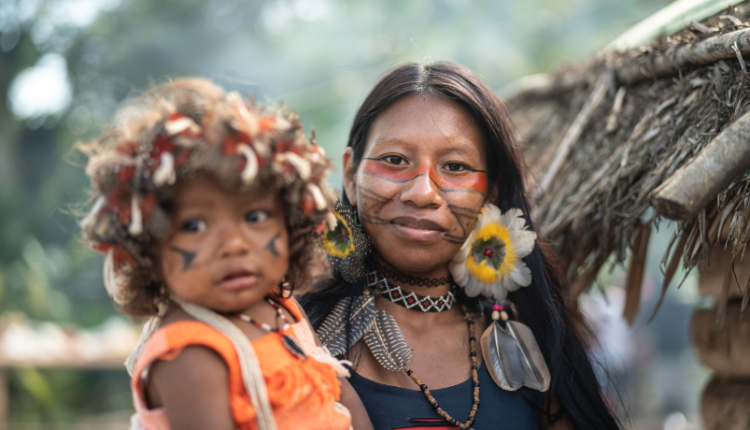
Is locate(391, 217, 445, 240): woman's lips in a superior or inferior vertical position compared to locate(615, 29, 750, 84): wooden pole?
inferior

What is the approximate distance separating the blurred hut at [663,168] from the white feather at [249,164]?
50.7 inches

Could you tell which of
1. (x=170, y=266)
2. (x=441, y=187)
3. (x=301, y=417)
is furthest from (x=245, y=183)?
(x=441, y=187)

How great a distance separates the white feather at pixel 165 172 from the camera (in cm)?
116

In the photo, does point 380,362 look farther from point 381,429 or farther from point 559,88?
point 559,88

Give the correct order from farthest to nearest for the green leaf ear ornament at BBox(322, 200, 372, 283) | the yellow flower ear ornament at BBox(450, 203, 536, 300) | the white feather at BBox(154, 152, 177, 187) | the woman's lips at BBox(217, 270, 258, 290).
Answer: the yellow flower ear ornament at BBox(450, 203, 536, 300) → the green leaf ear ornament at BBox(322, 200, 372, 283) → the woman's lips at BBox(217, 270, 258, 290) → the white feather at BBox(154, 152, 177, 187)

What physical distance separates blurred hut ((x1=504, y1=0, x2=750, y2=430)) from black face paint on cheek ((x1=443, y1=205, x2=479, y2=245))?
22.1 inches

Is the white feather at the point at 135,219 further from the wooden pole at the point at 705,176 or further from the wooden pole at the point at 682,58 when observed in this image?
the wooden pole at the point at 682,58

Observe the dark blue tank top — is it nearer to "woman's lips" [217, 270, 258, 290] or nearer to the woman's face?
the woman's face

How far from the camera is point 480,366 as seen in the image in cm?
199

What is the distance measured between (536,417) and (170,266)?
53.7 inches

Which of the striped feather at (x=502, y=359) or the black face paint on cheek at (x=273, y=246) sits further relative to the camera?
the striped feather at (x=502, y=359)

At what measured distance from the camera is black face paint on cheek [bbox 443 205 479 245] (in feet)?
6.34

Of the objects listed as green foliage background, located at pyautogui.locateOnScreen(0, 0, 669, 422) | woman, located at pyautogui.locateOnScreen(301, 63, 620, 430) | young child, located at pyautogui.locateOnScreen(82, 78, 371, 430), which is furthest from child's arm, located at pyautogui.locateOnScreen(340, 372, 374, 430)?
green foliage background, located at pyautogui.locateOnScreen(0, 0, 669, 422)

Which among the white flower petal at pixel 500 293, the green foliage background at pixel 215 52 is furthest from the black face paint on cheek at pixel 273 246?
the green foliage background at pixel 215 52
